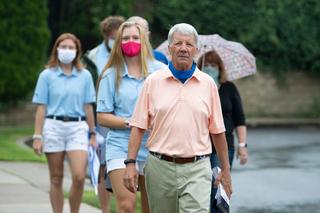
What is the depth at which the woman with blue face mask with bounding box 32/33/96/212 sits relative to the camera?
322 inches

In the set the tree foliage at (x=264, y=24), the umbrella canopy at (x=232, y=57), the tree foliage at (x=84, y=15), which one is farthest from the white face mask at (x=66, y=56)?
the tree foliage at (x=264, y=24)

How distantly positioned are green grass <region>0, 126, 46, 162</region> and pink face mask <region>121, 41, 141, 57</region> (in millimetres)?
7545

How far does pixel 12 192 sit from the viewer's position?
1041 centimetres

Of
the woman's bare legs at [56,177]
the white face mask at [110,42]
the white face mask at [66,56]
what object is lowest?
the woman's bare legs at [56,177]

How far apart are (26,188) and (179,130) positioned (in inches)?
217

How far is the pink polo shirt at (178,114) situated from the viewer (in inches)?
223

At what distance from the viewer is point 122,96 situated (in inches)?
263

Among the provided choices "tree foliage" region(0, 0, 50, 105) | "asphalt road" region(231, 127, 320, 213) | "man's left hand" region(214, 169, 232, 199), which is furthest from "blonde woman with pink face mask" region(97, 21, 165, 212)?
"tree foliage" region(0, 0, 50, 105)

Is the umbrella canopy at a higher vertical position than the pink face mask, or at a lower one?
lower

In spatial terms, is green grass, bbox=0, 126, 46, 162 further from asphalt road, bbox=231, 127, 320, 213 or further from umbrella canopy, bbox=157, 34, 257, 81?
umbrella canopy, bbox=157, 34, 257, 81

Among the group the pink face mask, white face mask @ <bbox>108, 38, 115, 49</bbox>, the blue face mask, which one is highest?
the pink face mask

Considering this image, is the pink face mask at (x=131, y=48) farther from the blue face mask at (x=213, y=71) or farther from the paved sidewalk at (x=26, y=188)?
the paved sidewalk at (x=26, y=188)

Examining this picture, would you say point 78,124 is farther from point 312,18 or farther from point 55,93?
point 312,18

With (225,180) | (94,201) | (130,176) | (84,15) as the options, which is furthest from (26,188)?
(84,15)
